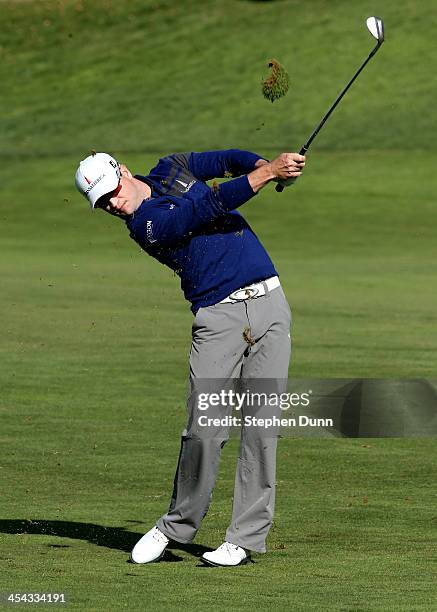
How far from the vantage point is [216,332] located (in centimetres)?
762

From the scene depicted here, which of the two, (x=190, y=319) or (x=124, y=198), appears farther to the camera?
(x=190, y=319)

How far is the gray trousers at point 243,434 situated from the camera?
760 cm

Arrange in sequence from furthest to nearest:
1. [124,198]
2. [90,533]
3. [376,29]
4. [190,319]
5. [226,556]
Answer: [190,319], [90,533], [376,29], [124,198], [226,556]

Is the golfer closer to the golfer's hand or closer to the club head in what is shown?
the golfer's hand

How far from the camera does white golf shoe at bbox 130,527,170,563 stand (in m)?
7.58

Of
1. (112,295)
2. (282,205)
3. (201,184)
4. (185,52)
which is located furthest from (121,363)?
(185,52)

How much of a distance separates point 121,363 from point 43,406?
249 cm

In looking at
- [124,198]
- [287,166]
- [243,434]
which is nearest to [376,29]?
[287,166]

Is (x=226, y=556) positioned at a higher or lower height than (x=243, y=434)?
lower

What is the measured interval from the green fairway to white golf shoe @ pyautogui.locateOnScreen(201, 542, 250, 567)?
0.11 metres

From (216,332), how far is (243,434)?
1.69 ft

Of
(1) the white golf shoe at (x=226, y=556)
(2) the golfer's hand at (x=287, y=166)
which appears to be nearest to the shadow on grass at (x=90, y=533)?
(1) the white golf shoe at (x=226, y=556)

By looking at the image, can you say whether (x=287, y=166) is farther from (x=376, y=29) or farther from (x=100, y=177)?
(x=376, y=29)

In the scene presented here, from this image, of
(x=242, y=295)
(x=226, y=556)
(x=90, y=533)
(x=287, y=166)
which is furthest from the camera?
(x=90, y=533)
